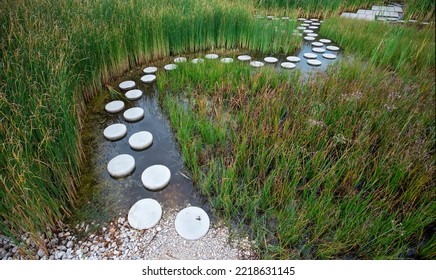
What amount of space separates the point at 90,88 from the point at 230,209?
6.42 feet

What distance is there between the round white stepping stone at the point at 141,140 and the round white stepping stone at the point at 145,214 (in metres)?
0.52

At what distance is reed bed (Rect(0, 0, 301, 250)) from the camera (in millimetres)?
1090

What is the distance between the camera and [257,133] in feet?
5.33

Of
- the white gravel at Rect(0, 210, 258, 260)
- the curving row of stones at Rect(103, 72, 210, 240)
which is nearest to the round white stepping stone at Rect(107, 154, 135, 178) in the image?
the curving row of stones at Rect(103, 72, 210, 240)

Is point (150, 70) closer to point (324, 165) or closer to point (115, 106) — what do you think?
point (115, 106)

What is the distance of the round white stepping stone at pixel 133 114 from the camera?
6.65ft

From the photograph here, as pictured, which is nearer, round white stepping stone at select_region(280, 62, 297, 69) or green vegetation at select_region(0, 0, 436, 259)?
green vegetation at select_region(0, 0, 436, 259)

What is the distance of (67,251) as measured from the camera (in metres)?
1.13

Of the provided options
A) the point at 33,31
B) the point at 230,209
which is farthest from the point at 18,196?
the point at 33,31

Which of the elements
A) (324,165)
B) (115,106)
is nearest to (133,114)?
(115,106)

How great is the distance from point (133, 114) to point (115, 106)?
25 centimetres

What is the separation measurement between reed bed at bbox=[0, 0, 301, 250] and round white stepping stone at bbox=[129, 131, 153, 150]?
372mm

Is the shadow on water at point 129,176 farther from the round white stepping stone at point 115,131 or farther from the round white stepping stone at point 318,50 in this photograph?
the round white stepping stone at point 318,50

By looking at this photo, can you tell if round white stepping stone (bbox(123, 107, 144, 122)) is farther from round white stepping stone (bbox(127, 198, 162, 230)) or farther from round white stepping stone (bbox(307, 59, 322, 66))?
round white stepping stone (bbox(307, 59, 322, 66))
